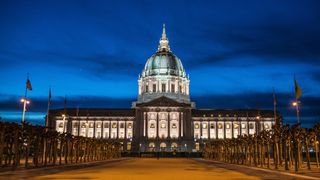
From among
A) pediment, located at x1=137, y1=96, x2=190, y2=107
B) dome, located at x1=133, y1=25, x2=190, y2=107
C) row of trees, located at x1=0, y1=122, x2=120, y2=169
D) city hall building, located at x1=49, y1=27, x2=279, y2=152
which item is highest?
dome, located at x1=133, y1=25, x2=190, y2=107

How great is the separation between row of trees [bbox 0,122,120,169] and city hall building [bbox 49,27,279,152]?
54989 millimetres

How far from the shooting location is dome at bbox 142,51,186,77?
18450cm

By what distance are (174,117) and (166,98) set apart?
8.82 m

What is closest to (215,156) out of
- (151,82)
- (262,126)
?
(262,126)

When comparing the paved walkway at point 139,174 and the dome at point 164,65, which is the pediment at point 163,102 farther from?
the paved walkway at point 139,174

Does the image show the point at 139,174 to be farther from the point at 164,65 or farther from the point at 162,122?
the point at 164,65

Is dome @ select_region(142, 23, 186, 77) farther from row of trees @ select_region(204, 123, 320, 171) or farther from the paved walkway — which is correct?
the paved walkway

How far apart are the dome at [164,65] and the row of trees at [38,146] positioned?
3178 inches

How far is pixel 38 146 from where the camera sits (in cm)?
4919

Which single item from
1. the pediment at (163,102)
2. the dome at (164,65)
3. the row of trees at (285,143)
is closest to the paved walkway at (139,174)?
the row of trees at (285,143)

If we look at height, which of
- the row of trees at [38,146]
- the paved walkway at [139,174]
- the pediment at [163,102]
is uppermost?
the pediment at [163,102]

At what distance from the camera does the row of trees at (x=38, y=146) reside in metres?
42.0

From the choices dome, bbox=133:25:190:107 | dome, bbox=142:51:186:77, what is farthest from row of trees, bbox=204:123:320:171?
dome, bbox=142:51:186:77

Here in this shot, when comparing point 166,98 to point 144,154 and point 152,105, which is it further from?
point 144,154
